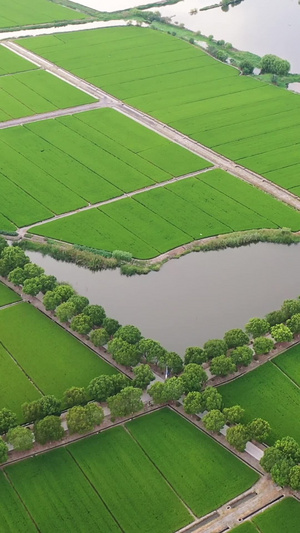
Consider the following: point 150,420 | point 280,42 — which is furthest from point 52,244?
point 280,42

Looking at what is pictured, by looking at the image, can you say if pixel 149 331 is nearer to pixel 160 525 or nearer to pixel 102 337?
pixel 102 337

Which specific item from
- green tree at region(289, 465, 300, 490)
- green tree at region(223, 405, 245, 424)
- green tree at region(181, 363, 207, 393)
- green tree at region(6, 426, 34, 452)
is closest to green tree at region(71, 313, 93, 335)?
green tree at region(181, 363, 207, 393)

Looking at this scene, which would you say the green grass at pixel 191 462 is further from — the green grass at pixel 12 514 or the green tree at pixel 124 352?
the green grass at pixel 12 514

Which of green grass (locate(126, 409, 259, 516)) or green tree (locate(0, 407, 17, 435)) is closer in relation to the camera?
green grass (locate(126, 409, 259, 516))

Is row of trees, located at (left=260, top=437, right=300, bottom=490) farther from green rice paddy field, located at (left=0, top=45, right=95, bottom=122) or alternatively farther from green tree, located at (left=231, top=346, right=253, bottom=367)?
green rice paddy field, located at (left=0, top=45, right=95, bottom=122)

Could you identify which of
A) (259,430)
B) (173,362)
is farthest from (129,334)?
(259,430)

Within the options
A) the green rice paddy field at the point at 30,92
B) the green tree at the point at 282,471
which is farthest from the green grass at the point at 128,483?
the green rice paddy field at the point at 30,92

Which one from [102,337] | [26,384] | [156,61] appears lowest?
[26,384]
